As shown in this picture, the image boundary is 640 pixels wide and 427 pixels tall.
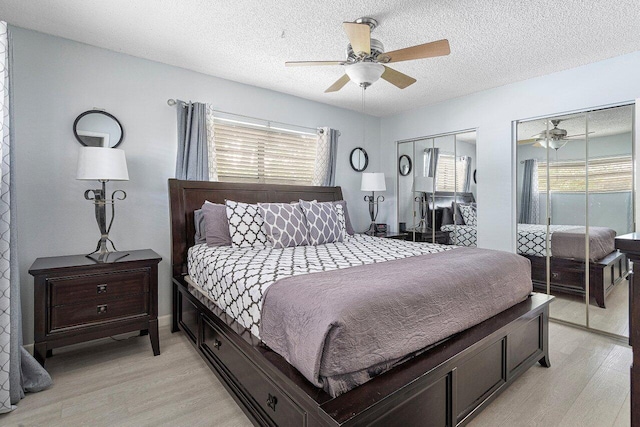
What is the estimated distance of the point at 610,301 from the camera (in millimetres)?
3092

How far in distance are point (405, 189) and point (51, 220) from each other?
4.20m

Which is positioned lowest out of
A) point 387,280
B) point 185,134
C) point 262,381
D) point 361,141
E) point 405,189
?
point 262,381

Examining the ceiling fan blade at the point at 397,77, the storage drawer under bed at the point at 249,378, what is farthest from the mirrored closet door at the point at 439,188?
the storage drawer under bed at the point at 249,378

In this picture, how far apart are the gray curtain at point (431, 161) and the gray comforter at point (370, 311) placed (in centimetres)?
257

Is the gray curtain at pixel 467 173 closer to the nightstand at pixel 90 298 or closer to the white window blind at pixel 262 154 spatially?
the white window blind at pixel 262 154

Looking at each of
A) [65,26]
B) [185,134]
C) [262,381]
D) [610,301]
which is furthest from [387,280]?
[65,26]

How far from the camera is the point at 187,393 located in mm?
2131

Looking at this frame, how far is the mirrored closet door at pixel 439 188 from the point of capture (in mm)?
4137

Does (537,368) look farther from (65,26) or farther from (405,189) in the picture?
(65,26)

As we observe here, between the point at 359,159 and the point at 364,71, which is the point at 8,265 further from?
the point at 359,159

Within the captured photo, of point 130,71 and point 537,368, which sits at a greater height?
point 130,71

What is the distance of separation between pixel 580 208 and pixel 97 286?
4.32 metres

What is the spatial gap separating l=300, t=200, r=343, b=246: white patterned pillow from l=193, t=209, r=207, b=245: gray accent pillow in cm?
97

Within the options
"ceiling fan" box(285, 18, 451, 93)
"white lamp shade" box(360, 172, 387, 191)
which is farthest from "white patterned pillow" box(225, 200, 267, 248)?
"white lamp shade" box(360, 172, 387, 191)
